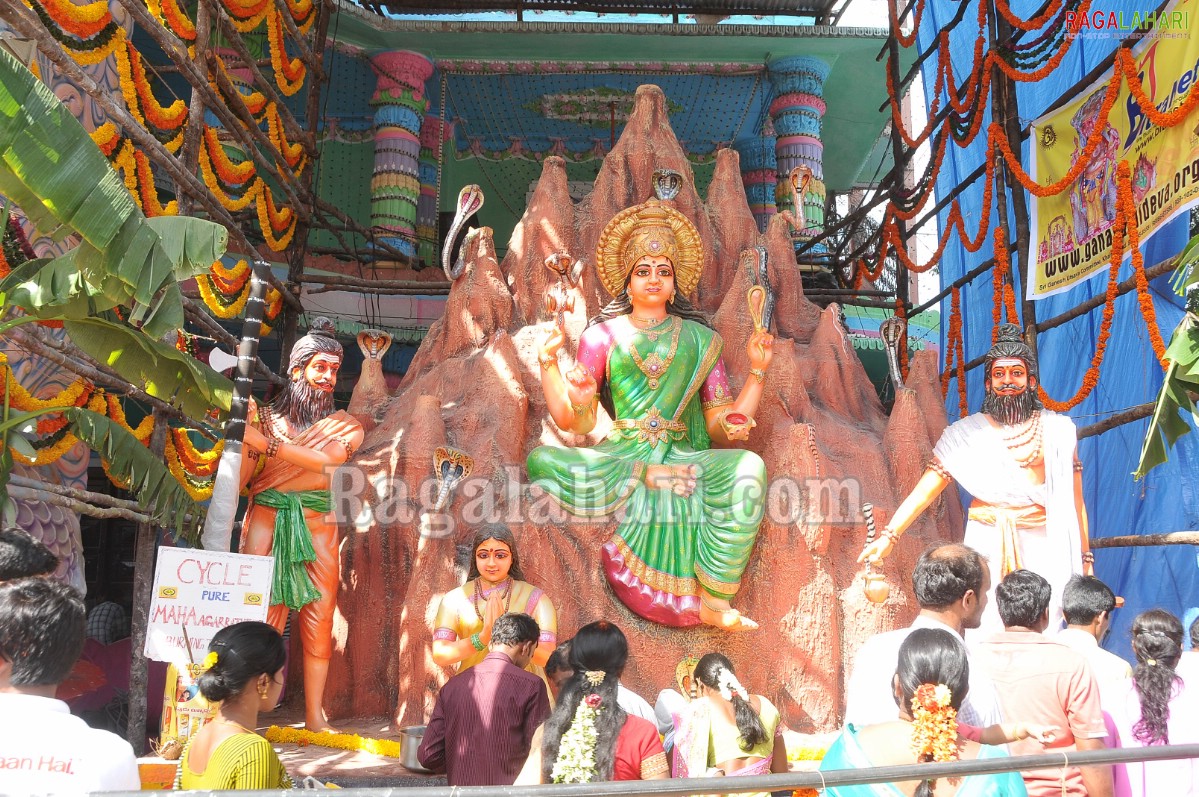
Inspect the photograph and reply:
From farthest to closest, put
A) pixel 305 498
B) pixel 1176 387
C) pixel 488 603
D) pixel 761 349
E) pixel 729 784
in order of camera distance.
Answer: pixel 761 349 < pixel 305 498 < pixel 488 603 < pixel 1176 387 < pixel 729 784

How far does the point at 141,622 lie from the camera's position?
544 centimetres

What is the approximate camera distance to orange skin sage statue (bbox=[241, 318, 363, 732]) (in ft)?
17.7

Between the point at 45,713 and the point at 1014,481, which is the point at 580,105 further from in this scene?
the point at 45,713

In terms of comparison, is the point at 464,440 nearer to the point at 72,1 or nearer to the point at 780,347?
the point at 780,347

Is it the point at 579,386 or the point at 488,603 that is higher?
the point at 579,386

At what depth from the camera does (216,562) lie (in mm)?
4152

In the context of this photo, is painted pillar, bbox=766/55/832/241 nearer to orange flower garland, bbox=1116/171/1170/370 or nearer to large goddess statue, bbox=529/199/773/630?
large goddess statue, bbox=529/199/773/630

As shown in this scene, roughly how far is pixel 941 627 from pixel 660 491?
10.4ft

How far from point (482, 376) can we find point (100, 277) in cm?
285

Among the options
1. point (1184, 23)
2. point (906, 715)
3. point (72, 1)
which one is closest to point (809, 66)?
point (1184, 23)

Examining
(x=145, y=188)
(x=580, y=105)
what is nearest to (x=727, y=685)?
(x=145, y=188)

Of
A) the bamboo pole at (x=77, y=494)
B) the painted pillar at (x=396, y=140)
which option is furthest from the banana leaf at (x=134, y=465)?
the painted pillar at (x=396, y=140)

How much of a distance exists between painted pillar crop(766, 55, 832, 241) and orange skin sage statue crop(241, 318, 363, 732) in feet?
25.1

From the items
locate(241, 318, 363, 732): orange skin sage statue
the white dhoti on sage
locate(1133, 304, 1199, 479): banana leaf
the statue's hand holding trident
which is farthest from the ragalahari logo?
locate(241, 318, 363, 732): orange skin sage statue
